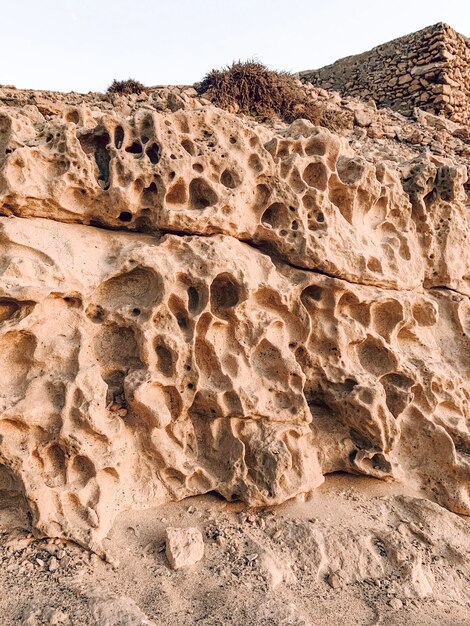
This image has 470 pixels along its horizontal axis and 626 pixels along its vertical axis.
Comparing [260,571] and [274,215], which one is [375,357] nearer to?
[274,215]

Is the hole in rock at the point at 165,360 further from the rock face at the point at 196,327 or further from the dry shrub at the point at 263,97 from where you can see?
the dry shrub at the point at 263,97

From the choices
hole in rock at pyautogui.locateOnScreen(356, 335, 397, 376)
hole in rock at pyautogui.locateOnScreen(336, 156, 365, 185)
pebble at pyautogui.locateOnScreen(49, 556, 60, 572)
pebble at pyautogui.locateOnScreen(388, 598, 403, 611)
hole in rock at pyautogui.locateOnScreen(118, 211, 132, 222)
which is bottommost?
pebble at pyautogui.locateOnScreen(388, 598, 403, 611)

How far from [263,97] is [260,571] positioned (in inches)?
255

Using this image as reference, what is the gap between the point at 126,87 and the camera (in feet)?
25.1

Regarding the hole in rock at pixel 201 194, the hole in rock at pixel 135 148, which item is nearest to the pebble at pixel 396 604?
the hole in rock at pixel 201 194

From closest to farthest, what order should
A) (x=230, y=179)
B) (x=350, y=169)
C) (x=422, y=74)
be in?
(x=230, y=179), (x=350, y=169), (x=422, y=74)

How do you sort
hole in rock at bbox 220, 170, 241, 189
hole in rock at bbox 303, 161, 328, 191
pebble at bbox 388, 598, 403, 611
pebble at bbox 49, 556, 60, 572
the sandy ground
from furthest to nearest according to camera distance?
hole in rock at bbox 303, 161, 328, 191
hole in rock at bbox 220, 170, 241, 189
pebble at bbox 388, 598, 403, 611
pebble at bbox 49, 556, 60, 572
the sandy ground

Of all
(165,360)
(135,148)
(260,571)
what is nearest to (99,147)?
(135,148)

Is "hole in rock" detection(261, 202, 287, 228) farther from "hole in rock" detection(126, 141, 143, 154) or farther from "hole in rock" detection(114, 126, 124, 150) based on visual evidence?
"hole in rock" detection(114, 126, 124, 150)

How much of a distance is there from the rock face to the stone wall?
6.30 meters

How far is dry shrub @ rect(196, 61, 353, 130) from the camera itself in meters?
7.30

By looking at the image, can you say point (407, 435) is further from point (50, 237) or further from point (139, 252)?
point (50, 237)

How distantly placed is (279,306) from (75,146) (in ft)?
6.17

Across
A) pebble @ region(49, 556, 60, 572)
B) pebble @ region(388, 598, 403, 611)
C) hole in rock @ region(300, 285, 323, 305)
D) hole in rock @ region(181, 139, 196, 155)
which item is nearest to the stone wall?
hole in rock @ region(300, 285, 323, 305)
